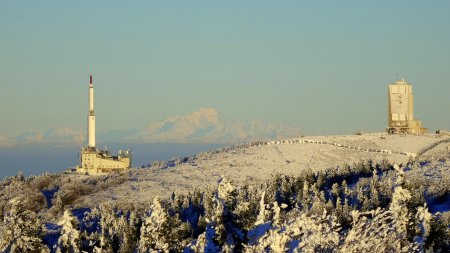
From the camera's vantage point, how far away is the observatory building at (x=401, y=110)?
140625 mm

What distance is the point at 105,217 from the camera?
277 ft

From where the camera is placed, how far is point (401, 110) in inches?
5561

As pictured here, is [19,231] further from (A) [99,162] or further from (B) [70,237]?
A: (A) [99,162]

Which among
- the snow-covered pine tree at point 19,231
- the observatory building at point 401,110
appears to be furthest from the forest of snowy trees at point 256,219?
the observatory building at point 401,110

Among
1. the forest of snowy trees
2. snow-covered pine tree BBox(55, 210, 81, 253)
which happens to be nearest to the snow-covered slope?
the forest of snowy trees

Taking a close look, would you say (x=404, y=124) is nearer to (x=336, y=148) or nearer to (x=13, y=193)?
(x=336, y=148)

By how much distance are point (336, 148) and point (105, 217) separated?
55627 mm

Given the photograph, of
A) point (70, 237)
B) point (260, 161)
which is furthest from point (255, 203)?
point (260, 161)

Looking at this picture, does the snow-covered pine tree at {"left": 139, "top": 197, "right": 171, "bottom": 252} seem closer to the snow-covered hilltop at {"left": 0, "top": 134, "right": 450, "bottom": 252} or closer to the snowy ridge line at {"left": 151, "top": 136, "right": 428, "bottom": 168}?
the snow-covered hilltop at {"left": 0, "top": 134, "right": 450, "bottom": 252}

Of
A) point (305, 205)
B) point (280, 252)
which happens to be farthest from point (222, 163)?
point (280, 252)

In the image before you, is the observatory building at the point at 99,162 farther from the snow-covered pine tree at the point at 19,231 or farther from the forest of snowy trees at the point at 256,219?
the snow-covered pine tree at the point at 19,231

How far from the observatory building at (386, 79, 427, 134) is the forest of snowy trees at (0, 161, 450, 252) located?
5011 centimetres

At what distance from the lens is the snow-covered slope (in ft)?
353

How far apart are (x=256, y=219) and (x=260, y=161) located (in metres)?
79.5
